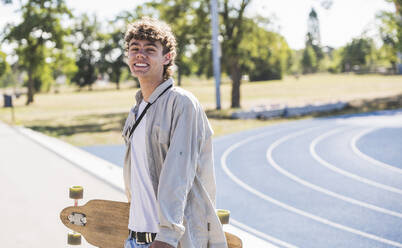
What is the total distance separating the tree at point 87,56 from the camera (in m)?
92.4

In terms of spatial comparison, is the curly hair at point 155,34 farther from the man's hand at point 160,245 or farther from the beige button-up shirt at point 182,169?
the man's hand at point 160,245

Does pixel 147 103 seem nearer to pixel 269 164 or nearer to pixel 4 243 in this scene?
pixel 4 243

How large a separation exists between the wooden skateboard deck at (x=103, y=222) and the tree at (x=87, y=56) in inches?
3658

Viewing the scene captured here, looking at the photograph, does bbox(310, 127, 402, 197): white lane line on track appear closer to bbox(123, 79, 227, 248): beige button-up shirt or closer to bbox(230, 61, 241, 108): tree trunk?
bbox(123, 79, 227, 248): beige button-up shirt

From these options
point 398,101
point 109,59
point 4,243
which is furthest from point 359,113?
point 109,59

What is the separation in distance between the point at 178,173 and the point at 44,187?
743 centimetres

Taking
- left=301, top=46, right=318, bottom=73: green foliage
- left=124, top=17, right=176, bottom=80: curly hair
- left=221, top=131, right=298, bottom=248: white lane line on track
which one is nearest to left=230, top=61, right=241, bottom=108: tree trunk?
left=221, top=131, right=298, bottom=248: white lane line on track

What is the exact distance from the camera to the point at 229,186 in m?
9.48

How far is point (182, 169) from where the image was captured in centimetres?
205

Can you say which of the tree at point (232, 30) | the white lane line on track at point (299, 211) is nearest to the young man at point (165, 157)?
the white lane line on track at point (299, 211)

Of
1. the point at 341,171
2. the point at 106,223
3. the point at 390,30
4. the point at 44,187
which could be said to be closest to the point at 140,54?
the point at 106,223

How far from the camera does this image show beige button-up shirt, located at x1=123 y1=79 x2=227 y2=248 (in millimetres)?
2037

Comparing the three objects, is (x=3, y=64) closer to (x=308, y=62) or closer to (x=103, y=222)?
(x=103, y=222)

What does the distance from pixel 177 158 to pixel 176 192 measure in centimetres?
16
